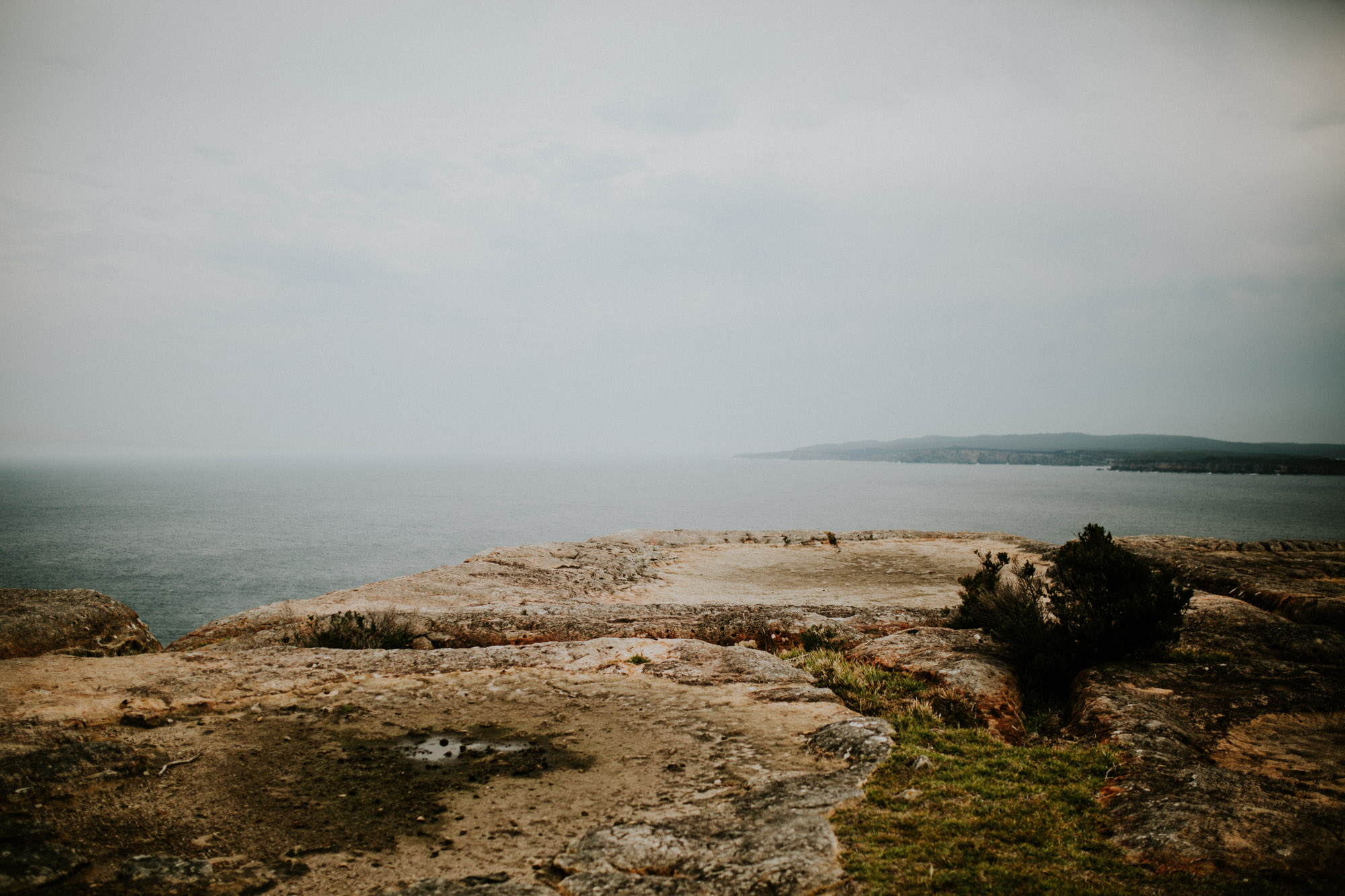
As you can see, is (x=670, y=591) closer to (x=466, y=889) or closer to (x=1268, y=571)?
(x=466, y=889)

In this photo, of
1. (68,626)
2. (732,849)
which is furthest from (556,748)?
(68,626)

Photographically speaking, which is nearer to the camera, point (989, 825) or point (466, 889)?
point (466, 889)

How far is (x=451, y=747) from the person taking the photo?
21.1ft

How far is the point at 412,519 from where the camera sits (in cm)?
7331

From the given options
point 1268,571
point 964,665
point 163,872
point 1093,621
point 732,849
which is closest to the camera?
point 163,872

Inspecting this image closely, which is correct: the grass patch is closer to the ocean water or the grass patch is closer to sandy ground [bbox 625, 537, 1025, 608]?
sandy ground [bbox 625, 537, 1025, 608]

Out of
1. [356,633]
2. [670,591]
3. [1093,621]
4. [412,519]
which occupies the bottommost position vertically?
[412,519]

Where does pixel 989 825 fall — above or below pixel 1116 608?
below

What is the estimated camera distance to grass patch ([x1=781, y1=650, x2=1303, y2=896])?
3.91 metres

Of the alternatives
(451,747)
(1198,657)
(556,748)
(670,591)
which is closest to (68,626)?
(451,747)

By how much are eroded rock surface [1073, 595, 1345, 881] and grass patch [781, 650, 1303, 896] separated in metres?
0.23

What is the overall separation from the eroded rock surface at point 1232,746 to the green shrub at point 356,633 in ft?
32.2

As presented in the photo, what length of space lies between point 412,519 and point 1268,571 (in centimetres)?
7392

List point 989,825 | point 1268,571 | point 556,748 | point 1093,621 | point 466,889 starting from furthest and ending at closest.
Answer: point 1268,571, point 1093,621, point 556,748, point 989,825, point 466,889
